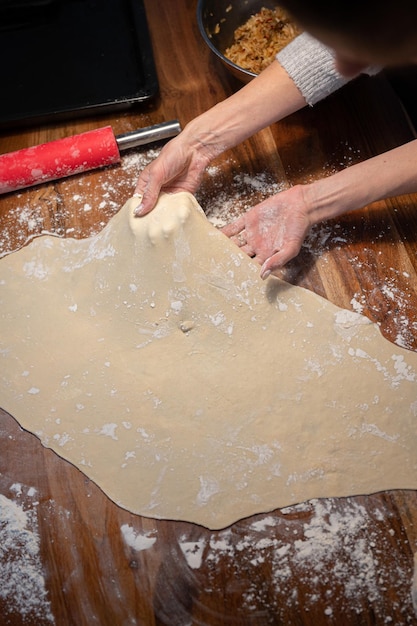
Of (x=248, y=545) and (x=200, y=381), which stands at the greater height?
(x=200, y=381)

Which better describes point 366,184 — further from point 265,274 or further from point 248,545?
point 248,545

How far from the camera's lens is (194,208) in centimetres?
122

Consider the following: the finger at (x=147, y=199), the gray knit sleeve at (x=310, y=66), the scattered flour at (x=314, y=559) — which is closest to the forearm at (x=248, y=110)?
the gray knit sleeve at (x=310, y=66)

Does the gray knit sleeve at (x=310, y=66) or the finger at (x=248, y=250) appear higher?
the gray knit sleeve at (x=310, y=66)

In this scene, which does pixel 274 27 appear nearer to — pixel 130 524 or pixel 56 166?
pixel 56 166

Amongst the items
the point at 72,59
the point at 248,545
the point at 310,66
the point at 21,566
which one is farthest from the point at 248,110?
the point at 21,566

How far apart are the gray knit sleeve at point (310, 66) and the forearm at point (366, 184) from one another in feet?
0.66

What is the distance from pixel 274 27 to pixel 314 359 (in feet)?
3.11

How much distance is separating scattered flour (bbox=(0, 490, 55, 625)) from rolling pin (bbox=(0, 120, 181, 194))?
74 centimetres

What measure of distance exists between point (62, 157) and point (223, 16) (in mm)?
613

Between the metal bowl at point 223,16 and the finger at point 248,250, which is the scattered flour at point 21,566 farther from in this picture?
the metal bowl at point 223,16

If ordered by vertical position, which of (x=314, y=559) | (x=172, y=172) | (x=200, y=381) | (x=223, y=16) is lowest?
(x=314, y=559)

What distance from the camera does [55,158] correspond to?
1.44m

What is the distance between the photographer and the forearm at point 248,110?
134 cm
